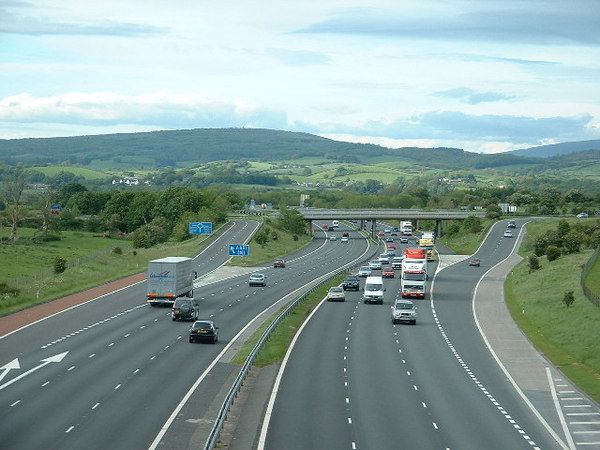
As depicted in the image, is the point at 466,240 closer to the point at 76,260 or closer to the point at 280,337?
the point at 76,260

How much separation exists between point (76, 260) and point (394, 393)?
72.3m

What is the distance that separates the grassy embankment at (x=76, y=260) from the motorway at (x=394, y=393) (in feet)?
84.7

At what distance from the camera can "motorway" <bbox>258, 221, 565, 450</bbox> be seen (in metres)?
34.8

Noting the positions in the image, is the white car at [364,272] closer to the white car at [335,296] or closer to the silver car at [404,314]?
the white car at [335,296]

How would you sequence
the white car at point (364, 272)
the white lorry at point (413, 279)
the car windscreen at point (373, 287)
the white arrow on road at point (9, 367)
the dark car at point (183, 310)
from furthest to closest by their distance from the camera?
the white car at point (364, 272) < the white lorry at point (413, 279) < the car windscreen at point (373, 287) < the dark car at point (183, 310) < the white arrow on road at point (9, 367)

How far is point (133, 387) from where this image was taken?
43.2m

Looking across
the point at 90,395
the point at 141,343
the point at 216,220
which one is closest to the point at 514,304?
the point at 141,343

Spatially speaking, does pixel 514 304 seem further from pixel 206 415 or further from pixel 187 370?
pixel 206 415

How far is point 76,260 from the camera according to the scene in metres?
110

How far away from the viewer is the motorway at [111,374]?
34156 mm

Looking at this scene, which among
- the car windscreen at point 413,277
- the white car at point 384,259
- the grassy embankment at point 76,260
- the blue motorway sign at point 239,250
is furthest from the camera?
the white car at point 384,259

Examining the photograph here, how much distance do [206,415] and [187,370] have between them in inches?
423

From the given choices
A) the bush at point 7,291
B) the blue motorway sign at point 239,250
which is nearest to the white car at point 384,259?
the blue motorway sign at point 239,250

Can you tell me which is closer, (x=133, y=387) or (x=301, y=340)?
(x=133, y=387)
